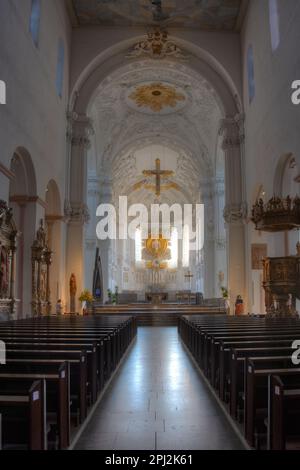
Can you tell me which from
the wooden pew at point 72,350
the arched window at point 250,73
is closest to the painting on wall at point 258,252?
the arched window at point 250,73

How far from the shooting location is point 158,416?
466cm

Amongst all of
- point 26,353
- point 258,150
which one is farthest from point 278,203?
point 26,353

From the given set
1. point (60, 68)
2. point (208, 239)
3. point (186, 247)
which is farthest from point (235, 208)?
point (186, 247)

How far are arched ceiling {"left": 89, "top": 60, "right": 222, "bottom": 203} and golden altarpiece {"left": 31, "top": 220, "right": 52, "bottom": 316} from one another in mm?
8632

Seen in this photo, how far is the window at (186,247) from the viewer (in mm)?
40312

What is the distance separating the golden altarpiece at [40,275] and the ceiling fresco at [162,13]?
30.9 ft

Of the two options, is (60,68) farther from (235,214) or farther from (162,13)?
(235,214)

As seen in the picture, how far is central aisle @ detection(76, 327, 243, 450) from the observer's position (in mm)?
3871

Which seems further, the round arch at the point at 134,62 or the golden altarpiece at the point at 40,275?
the round arch at the point at 134,62

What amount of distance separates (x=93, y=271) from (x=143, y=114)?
33.3 feet

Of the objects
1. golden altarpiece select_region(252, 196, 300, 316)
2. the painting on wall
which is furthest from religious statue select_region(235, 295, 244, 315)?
golden altarpiece select_region(252, 196, 300, 316)

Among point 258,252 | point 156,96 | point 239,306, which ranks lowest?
point 239,306

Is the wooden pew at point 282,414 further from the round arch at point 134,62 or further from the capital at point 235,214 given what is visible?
the round arch at point 134,62

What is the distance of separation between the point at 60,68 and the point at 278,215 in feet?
36.1
